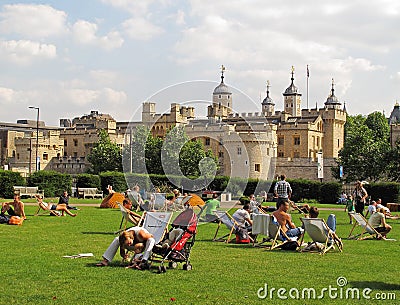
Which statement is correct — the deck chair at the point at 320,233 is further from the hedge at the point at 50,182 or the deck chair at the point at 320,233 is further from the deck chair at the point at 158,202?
the hedge at the point at 50,182

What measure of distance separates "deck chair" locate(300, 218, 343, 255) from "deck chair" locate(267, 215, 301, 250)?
449 millimetres

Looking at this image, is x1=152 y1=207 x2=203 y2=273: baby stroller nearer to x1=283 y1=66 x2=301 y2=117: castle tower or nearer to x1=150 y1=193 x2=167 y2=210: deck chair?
x1=150 y1=193 x2=167 y2=210: deck chair

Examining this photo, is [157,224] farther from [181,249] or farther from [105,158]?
[105,158]

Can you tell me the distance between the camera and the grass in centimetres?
845

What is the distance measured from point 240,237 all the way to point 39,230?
18.1 ft

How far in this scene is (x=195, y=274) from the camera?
10.2 metres

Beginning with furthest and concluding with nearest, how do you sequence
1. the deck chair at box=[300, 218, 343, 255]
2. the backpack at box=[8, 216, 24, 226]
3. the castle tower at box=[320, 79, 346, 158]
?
the castle tower at box=[320, 79, 346, 158]
the backpack at box=[8, 216, 24, 226]
the deck chair at box=[300, 218, 343, 255]

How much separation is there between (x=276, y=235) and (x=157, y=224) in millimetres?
3018

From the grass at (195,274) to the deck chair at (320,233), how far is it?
0.94ft

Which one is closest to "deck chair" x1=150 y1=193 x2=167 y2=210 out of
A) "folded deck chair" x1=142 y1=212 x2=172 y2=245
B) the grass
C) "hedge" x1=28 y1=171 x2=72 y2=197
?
the grass

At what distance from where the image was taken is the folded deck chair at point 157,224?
1195 centimetres

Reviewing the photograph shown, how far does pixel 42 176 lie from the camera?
134 ft

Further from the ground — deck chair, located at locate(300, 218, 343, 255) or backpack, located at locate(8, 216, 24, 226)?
deck chair, located at locate(300, 218, 343, 255)

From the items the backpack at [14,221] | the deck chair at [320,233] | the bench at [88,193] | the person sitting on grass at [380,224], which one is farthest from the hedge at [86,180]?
the deck chair at [320,233]
